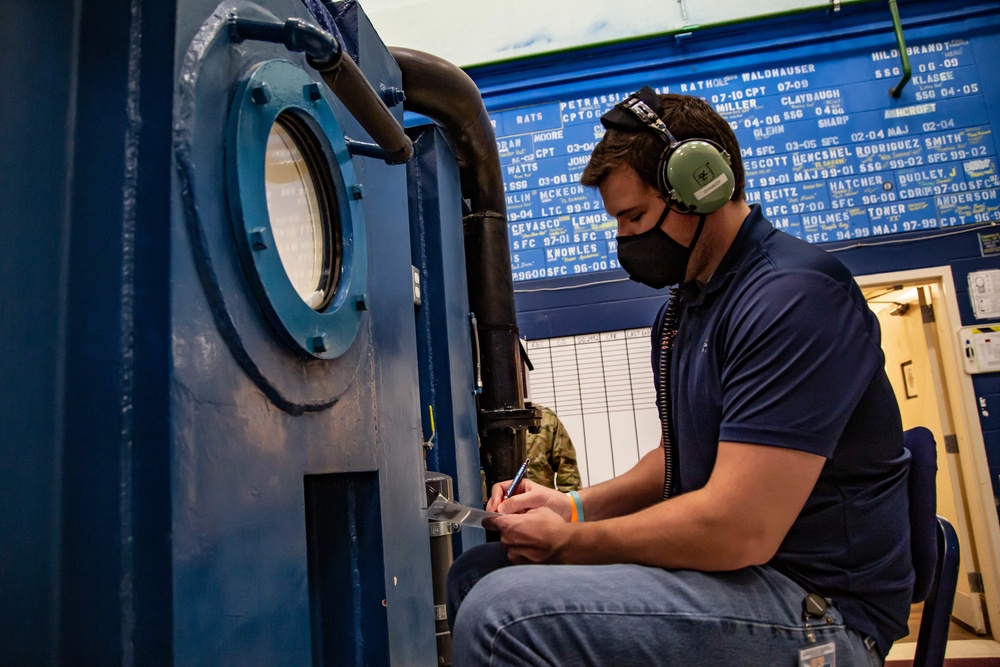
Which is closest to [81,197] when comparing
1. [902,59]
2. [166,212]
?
[166,212]

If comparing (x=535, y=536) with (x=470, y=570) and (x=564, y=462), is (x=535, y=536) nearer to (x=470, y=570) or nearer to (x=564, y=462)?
(x=470, y=570)

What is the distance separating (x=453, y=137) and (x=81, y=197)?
5.46 ft

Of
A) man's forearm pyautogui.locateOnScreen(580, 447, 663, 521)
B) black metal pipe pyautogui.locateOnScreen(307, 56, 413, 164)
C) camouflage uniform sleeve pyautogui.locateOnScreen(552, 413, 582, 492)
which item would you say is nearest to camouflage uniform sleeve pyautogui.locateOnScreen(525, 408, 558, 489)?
camouflage uniform sleeve pyautogui.locateOnScreen(552, 413, 582, 492)

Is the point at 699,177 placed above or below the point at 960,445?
above

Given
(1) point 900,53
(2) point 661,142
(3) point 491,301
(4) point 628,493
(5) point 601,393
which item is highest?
(1) point 900,53

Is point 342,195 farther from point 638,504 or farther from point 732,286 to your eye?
point 638,504

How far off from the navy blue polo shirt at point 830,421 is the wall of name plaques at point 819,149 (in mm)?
3373

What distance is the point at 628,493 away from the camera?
4.97 ft

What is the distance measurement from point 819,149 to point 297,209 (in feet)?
13.6

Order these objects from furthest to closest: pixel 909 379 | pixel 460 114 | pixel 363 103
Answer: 1. pixel 909 379
2. pixel 460 114
3. pixel 363 103

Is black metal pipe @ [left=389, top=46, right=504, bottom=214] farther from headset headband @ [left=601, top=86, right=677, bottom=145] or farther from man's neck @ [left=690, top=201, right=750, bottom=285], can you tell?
man's neck @ [left=690, top=201, right=750, bottom=285]

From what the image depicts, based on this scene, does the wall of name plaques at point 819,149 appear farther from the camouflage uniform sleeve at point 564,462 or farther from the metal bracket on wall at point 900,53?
the camouflage uniform sleeve at point 564,462

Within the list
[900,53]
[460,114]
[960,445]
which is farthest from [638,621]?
[900,53]

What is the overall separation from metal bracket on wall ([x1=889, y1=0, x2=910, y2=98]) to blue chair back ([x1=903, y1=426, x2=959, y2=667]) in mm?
3933
